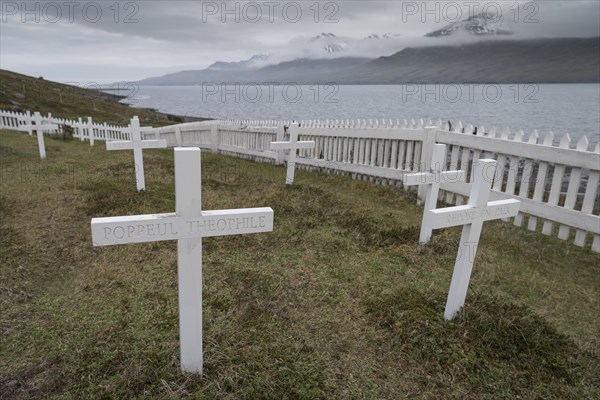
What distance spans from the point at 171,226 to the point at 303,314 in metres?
1.60

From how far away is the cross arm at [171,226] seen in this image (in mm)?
2350

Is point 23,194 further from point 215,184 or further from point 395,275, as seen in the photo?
point 395,275

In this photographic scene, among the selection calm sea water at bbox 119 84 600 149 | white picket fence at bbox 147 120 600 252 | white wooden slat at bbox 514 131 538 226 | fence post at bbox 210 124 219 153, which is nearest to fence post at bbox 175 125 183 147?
fence post at bbox 210 124 219 153

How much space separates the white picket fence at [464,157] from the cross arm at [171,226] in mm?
4955

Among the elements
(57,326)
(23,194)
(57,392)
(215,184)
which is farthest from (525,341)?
(23,194)

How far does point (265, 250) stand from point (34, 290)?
7.95ft

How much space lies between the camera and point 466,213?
11.0 feet

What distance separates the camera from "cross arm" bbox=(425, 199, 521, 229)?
3184 millimetres

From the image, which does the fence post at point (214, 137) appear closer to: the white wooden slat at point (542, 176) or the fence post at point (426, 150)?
the fence post at point (426, 150)

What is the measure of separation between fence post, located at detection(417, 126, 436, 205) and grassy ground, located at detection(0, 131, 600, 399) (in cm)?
118

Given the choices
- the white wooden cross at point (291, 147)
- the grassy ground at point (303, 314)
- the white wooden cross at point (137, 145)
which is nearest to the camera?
the grassy ground at point (303, 314)

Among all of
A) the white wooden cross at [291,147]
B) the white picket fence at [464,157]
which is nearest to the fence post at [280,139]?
the white picket fence at [464,157]

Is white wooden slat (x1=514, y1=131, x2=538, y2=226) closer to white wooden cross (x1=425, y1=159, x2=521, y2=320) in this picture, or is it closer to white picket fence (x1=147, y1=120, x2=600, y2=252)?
white picket fence (x1=147, y1=120, x2=600, y2=252)

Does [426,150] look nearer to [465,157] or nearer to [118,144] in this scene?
[465,157]
